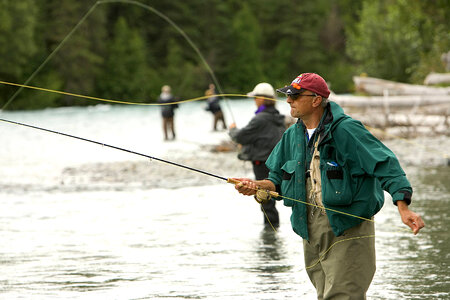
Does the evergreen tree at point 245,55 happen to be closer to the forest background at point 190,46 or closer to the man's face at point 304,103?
the forest background at point 190,46

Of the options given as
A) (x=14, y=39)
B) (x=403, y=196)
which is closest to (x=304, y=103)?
(x=403, y=196)

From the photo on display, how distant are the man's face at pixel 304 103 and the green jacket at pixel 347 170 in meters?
0.09

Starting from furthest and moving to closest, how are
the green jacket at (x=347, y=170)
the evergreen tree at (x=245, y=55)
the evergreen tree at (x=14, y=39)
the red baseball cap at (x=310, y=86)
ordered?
the evergreen tree at (x=245, y=55), the evergreen tree at (x=14, y=39), the red baseball cap at (x=310, y=86), the green jacket at (x=347, y=170)

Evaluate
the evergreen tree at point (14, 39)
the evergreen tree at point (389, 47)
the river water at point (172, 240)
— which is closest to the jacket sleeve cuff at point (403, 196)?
the river water at point (172, 240)

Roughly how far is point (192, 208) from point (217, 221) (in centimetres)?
130

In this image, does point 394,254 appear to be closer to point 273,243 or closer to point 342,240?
point 273,243

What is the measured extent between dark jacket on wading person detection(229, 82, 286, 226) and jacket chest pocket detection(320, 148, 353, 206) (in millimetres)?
4521

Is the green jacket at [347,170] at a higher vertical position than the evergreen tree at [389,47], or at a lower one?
lower

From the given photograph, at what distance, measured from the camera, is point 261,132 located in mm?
9242

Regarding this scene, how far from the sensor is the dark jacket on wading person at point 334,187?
4539 mm

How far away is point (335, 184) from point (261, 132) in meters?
4.68

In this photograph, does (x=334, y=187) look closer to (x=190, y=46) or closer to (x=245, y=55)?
(x=190, y=46)

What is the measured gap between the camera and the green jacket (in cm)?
448

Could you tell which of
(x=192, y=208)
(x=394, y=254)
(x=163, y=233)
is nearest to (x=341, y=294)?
(x=394, y=254)
